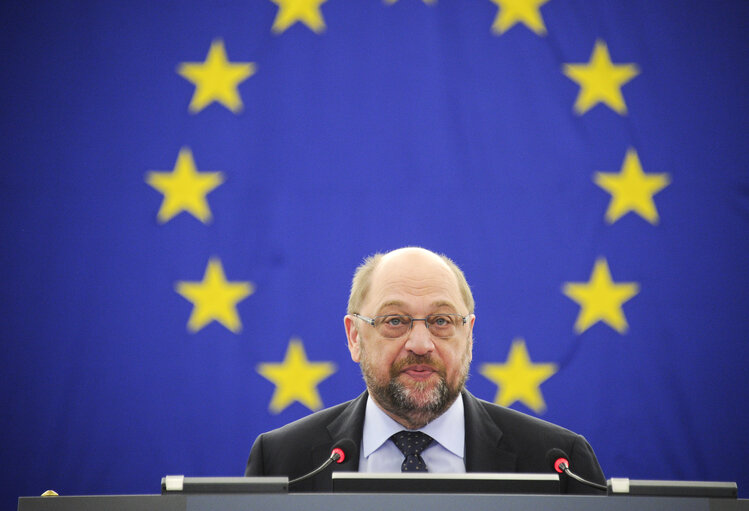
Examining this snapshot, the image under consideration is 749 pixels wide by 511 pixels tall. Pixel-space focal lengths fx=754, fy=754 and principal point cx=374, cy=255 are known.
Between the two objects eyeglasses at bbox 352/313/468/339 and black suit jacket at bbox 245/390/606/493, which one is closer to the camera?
black suit jacket at bbox 245/390/606/493

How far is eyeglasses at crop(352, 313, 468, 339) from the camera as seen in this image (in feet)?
8.12

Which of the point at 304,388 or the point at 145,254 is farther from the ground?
the point at 145,254

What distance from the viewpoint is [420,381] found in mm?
2439

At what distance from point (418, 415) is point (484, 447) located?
0.23m

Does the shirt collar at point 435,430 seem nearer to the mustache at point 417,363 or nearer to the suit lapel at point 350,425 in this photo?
the suit lapel at point 350,425

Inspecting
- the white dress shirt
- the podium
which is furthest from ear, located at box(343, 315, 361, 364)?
the podium

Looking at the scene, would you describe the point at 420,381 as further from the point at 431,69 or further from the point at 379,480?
the point at 431,69

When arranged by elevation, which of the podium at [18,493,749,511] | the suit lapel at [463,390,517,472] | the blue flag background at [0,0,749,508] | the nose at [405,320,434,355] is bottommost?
the podium at [18,493,749,511]

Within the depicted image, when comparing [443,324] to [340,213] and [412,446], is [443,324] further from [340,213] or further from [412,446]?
[340,213]

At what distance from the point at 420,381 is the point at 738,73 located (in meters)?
2.67

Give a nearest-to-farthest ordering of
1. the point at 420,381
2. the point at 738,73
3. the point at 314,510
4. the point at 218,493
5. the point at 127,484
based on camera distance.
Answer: the point at 314,510 → the point at 218,493 → the point at 420,381 → the point at 127,484 → the point at 738,73

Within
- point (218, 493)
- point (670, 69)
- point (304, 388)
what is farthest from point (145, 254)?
point (670, 69)

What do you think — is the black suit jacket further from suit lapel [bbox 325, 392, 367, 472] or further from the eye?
the eye

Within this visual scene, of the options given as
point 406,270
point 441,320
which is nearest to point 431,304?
point 441,320
